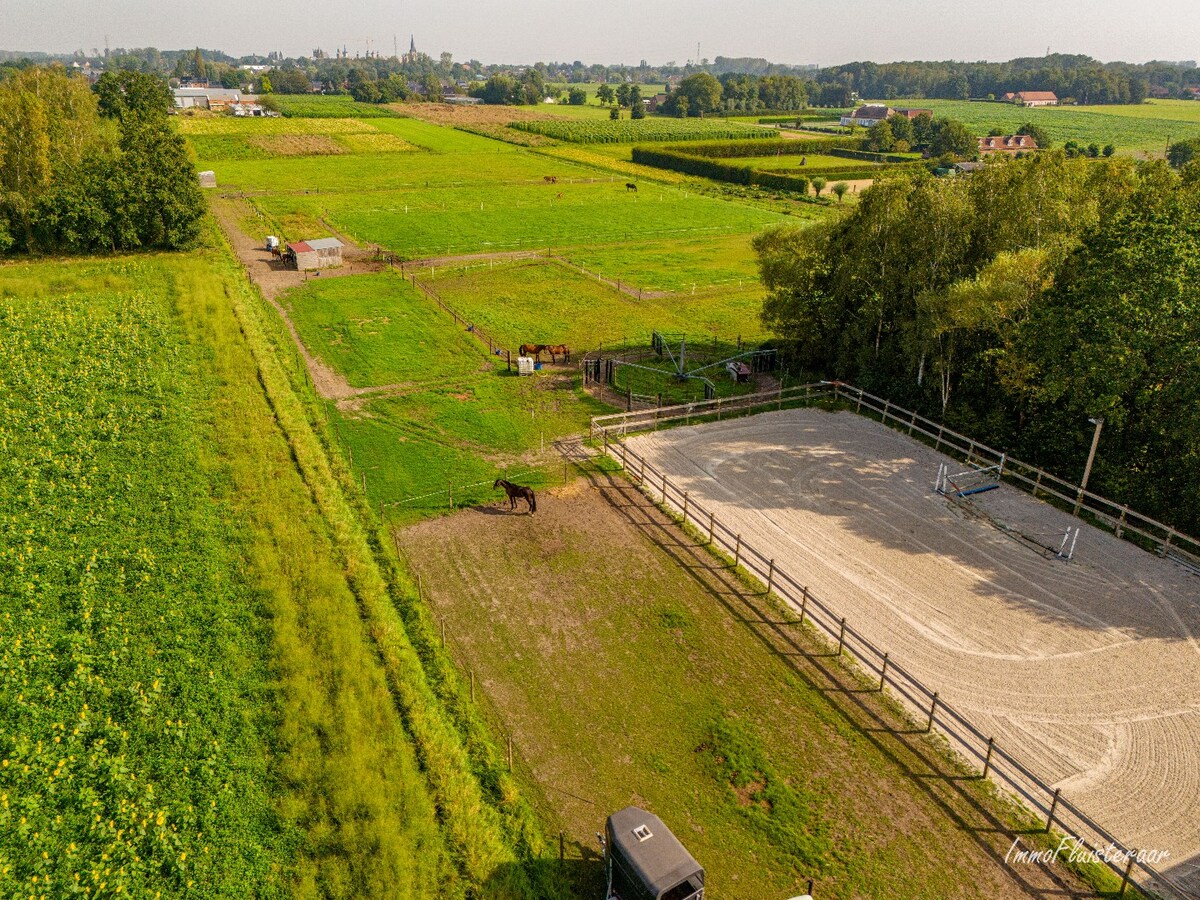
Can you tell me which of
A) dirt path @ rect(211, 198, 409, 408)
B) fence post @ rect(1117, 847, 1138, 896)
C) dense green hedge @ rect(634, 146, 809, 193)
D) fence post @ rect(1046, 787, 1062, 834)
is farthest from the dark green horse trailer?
dense green hedge @ rect(634, 146, 809, 193)

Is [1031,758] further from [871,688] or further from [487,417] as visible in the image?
[487,417]

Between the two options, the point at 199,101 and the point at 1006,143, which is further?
the point at 199,101

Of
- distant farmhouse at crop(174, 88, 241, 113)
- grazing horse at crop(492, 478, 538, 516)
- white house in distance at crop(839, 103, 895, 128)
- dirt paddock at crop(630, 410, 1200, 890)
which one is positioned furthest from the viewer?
white house in distance at crop(839, 103, 895, 128)

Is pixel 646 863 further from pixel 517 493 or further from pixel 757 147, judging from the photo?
pixel 757 147

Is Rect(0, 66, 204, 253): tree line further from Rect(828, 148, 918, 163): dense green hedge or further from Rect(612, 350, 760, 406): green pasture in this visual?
Rect(828, 148, 918, 163): dense green hedge

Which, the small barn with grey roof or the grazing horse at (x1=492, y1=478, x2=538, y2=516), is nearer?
the grazing horse at (x1=492, y1=478, x2=538, y2=516)

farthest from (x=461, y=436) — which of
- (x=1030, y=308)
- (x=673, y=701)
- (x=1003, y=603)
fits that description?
(x=1030, y=308)
